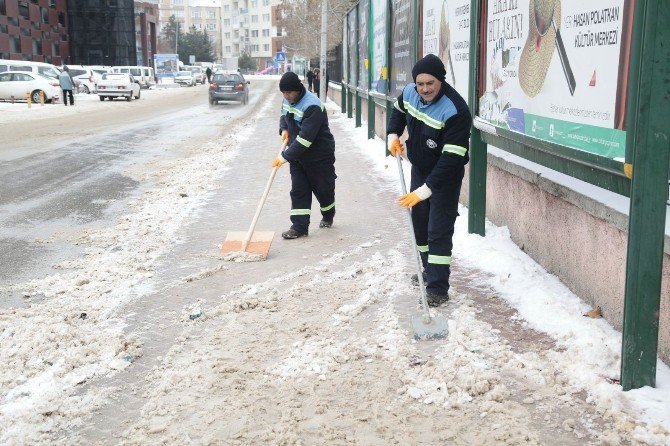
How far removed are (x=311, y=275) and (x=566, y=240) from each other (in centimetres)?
197

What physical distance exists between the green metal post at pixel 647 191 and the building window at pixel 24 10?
66.0 metres

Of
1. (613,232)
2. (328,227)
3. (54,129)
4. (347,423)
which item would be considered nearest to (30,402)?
(347,423)

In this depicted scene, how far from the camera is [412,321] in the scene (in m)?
4.58

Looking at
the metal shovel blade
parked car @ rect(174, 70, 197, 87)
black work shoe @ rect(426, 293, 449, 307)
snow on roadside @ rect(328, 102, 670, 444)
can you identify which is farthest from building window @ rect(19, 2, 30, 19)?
the metal shovel blade

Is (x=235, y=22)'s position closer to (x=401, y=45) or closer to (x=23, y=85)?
(x=23, y=85)

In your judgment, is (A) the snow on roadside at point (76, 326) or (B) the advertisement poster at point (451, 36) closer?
(A) the snow on roadside at point (76, 326)

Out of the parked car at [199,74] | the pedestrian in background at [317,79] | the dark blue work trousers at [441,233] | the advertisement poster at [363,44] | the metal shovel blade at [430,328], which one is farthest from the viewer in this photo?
the parked car at [199,74]

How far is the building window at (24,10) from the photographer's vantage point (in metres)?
61.3

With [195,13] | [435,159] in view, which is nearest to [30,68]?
[435,159]

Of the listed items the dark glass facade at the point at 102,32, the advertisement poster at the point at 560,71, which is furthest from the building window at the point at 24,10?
the advertisement poster at the point at 560,71

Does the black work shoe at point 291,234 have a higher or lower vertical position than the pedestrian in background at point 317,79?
lower

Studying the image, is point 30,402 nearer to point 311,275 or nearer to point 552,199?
point 311,275

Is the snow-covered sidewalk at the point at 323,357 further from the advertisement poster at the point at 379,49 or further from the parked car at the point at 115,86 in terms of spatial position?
the parked car at the point at 115,86

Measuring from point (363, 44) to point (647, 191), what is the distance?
45.2ft
